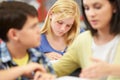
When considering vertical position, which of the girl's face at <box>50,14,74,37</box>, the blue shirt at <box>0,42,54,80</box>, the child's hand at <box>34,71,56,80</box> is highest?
the girl's face at <box>50,14,74,37</box>

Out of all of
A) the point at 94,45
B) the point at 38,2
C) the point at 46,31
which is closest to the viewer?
the point at 94,45

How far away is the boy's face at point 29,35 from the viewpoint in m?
1.10

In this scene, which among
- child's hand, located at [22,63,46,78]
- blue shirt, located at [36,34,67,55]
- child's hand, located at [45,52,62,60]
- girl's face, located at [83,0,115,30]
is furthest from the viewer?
blue shirt, located at [36,34,67,55]

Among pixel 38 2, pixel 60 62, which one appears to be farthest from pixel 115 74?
pixel 38 2

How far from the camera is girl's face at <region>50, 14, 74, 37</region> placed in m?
1.86

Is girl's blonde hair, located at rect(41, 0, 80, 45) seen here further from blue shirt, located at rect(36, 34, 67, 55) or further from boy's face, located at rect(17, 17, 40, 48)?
boy's face, located at rect(17, 17, 40, 48)

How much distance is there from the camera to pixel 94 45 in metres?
1.30

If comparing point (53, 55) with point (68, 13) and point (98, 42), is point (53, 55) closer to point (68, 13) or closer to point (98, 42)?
point (68, 13)

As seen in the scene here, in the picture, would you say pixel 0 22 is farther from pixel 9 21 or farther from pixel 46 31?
pixel 46 31

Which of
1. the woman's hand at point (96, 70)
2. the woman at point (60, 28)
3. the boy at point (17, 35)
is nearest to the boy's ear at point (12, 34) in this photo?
the boy at point (17, 35)

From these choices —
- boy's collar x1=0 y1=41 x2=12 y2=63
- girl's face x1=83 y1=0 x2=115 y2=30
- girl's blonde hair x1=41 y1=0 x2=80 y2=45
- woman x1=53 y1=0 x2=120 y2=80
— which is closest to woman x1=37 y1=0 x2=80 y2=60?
girl's blonde hair x1=41 y1=0 x2=80 y2=45

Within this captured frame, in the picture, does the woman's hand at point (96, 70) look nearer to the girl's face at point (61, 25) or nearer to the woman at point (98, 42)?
the woman at point (98, 42)

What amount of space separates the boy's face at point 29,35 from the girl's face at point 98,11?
246 mm

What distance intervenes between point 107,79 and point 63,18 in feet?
2.45
